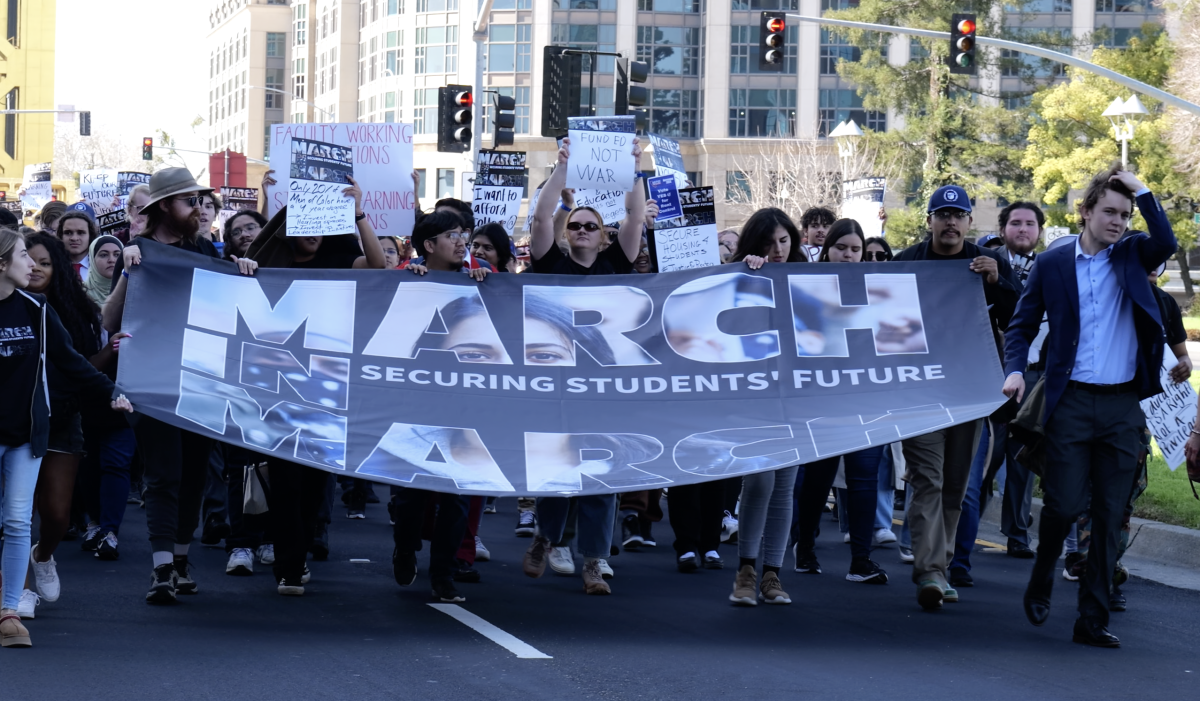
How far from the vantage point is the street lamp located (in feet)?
119

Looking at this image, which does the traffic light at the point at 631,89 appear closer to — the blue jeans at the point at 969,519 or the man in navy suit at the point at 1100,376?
the blue jeans at the point at 969,519

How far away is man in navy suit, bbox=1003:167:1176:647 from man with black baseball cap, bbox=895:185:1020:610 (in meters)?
0.83

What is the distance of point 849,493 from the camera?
9.22 m

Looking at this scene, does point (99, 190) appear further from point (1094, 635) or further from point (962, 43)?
point (1094, 635)

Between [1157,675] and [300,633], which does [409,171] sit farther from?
[1157,675]

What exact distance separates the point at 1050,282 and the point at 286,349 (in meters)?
3.91

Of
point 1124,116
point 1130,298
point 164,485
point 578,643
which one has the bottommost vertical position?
point 578,643

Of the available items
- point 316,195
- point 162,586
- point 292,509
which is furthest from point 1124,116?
point 162,586

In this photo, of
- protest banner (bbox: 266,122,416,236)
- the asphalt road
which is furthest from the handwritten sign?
protest banner (bbox: 266,122,416,236)

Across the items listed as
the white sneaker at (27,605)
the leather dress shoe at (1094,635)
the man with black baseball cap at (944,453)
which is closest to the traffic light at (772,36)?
the man with black baseball cap at (944,453)

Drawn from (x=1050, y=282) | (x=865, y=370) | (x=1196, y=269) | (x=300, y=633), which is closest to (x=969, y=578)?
(x=865, y=370)

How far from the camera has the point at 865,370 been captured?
8.61 meters

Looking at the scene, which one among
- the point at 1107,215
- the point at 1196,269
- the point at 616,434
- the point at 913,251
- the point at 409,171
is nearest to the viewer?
the point at 1107,215

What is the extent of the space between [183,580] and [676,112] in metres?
77.8
